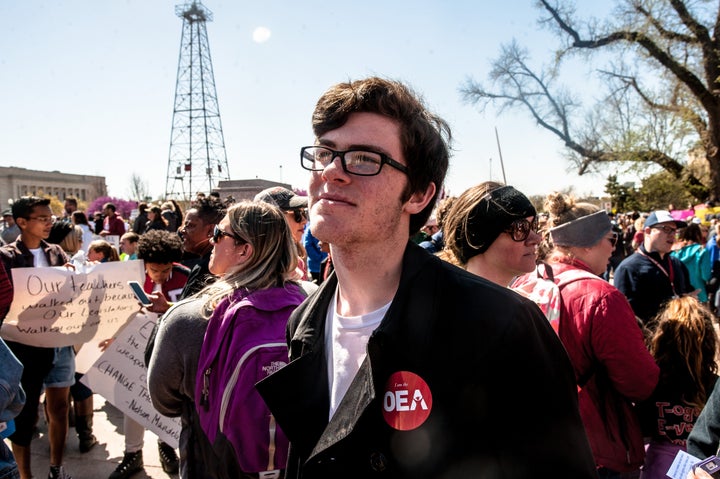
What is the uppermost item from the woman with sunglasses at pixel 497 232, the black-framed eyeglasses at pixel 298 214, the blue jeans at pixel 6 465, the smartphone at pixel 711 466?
the black-framed eyeglasses at pixel 298 214

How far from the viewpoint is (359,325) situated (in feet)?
4.93

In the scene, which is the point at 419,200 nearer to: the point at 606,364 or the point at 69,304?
the point at 606,364

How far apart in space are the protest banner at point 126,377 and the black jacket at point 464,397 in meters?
2.63

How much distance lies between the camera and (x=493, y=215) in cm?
247

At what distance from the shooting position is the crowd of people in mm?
1153

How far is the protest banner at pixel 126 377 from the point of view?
11.4ft

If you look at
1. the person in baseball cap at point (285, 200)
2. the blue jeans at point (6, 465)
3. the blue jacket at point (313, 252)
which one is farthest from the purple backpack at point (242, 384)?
the blue jacket at point (313, 252)

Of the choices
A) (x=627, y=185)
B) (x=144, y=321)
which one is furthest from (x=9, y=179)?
(x=144, y=321)

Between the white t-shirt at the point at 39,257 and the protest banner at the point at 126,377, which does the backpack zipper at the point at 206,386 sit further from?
the white t-shirt at the point at 39,257

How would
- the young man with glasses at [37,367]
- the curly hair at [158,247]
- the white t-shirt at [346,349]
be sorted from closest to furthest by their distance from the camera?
the white t-shirt at [346,349], the young man with glasses at [37,367], the curly hair at [158,247]

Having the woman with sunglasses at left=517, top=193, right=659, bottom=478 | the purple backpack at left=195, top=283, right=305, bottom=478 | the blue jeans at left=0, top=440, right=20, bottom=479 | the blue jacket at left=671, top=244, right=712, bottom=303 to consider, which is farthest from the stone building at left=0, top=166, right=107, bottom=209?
the woman with sunglasses at left=517, top=193, right=659, bottom=478

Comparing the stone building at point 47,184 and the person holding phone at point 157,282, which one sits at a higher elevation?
the stone building at point 47,184

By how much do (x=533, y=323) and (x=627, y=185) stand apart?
153 feet

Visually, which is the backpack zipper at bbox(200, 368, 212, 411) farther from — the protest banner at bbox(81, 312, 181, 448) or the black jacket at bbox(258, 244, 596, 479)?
the protest banner at bbox(81, 312, 181, 448)
